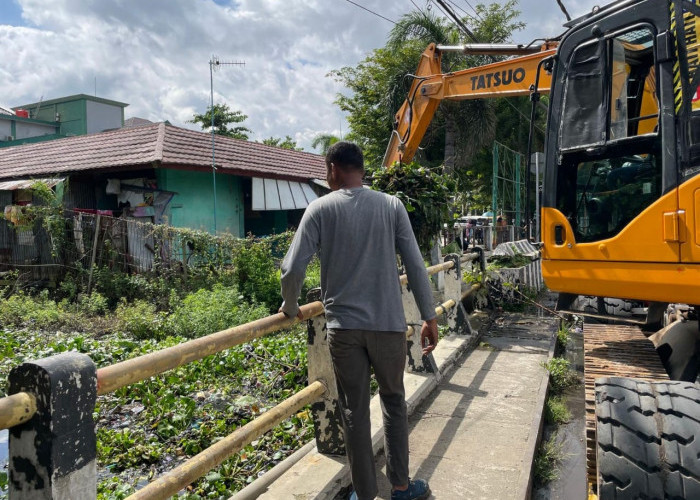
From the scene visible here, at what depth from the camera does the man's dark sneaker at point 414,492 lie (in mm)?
3047

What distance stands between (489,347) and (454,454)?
2970 millimetres

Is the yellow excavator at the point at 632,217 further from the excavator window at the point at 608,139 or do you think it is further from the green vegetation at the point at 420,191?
the green vegetation at the point at 420,191

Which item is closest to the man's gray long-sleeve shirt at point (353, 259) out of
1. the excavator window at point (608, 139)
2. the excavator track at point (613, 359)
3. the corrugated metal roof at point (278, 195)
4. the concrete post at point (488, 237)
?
the excavator track at point (613, 359)

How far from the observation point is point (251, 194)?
16172mm

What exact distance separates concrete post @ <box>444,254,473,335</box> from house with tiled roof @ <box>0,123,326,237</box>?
8322mm

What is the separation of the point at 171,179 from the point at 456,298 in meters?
9.58

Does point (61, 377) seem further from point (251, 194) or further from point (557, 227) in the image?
point (251, 194)

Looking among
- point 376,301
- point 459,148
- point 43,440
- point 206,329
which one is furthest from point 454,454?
point 459,148

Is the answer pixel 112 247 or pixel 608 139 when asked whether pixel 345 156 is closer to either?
pixel 608 139

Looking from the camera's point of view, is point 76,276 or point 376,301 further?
point 76,276

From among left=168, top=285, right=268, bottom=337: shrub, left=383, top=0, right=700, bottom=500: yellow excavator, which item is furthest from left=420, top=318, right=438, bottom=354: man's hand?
left=168, top=285, right=268, bottom=337: shrub

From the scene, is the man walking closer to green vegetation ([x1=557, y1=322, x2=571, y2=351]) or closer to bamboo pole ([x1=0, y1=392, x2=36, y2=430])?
bamboo pole ([x1=0, y1=392, x2=36, y2=430])

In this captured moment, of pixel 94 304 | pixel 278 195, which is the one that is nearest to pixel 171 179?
pixel 278 195

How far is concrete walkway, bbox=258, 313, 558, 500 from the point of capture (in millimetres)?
3254
